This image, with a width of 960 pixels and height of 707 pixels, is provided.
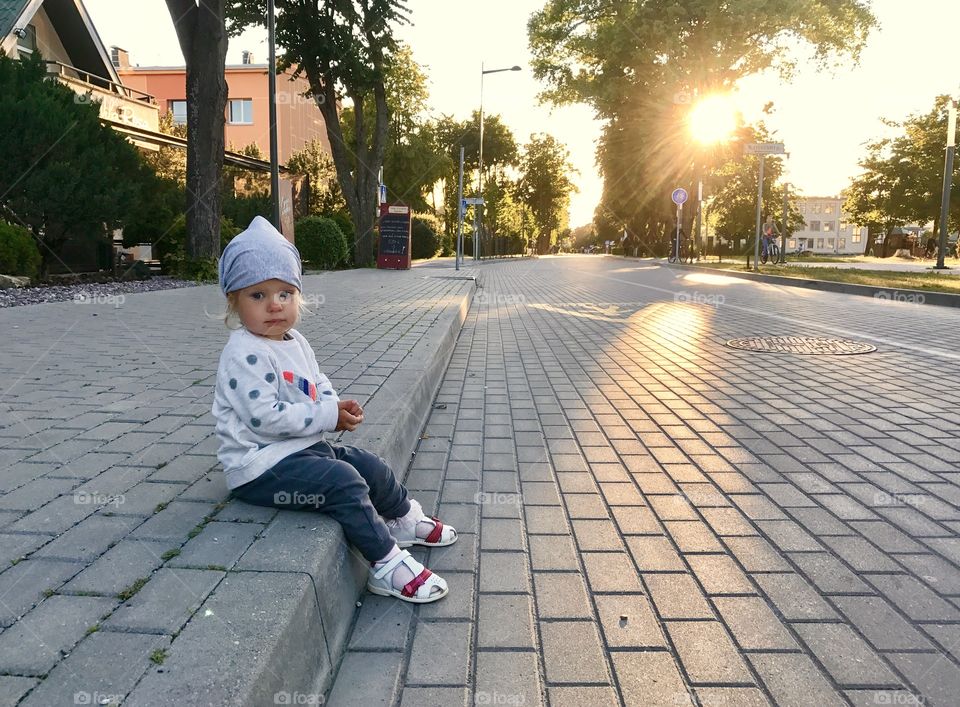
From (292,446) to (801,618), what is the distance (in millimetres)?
1966

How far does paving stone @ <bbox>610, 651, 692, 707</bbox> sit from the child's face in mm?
1693

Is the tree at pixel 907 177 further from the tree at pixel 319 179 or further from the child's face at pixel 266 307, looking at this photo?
the child's face at pixel 266 307

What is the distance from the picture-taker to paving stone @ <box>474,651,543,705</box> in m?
2.12

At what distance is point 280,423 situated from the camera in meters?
2.62

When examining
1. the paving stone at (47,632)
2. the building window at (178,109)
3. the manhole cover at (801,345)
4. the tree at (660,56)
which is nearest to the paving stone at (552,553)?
the paving stone at (47,632)

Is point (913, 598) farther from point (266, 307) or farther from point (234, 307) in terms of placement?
point (234, 307)

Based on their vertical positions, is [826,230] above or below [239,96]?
below

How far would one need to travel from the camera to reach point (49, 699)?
5.21 feet

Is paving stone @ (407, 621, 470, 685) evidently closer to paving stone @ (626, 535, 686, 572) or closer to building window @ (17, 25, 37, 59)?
paving stone @ (626, 535, 686, 572)

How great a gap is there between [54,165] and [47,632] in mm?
13353

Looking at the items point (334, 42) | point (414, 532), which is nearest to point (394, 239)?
point (334, 42)

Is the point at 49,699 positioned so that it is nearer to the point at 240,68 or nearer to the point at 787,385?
the point at 787,385

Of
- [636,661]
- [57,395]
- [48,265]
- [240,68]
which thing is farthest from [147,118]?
[636,661]

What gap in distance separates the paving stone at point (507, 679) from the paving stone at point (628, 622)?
317 millimetres
